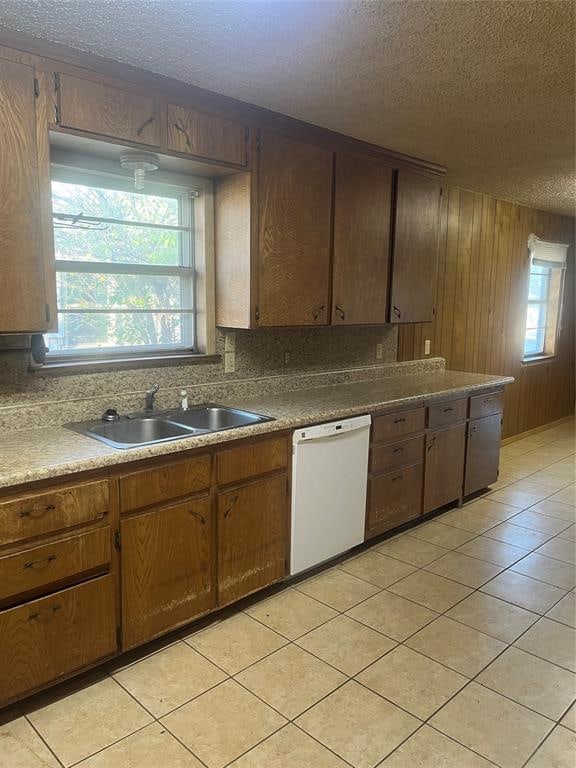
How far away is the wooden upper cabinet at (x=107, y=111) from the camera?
2.07m

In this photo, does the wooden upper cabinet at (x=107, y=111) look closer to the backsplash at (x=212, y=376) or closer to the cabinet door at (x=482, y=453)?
the backsplash at (x=212, y=376)

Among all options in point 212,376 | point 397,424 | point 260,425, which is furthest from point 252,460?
point 397,424

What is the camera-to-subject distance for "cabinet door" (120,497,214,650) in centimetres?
214

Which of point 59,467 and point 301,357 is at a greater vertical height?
point 301,357

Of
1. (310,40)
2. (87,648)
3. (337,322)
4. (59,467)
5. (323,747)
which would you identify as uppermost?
(310,40)

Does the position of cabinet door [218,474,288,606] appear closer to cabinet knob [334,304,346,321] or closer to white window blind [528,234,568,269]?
cabinet knob [334,304,346,321]

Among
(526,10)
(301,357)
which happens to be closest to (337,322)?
(301,357)

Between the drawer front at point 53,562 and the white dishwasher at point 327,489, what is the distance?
3.25 ft

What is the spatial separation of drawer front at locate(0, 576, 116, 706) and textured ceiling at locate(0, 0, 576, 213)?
6.38 ft

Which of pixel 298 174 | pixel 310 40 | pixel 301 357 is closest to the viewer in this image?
pixel 310 40

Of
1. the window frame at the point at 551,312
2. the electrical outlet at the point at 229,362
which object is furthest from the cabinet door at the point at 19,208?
the window frame at the point at 551,312

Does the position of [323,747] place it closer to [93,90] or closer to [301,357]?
[301,357]

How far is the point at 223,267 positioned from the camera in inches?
115

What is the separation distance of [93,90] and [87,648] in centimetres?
209
